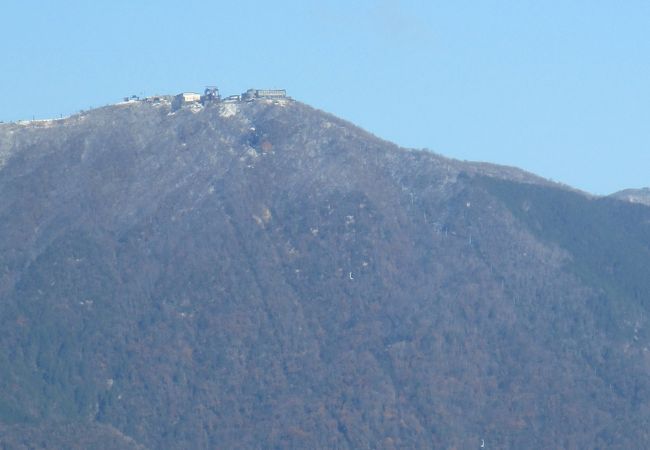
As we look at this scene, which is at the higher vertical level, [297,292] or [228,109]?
[228,109]

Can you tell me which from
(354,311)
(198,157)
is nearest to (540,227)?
(354,311)

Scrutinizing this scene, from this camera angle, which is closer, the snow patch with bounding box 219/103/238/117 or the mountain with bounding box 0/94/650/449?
the mountain with bounding box 0/94/650/449

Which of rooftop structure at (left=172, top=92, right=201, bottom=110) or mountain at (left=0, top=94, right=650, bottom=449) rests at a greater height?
rooftop structure at (left=172, top=92, right=201, bottom=110)

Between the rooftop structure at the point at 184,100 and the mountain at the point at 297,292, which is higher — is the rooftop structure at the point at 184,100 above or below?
above

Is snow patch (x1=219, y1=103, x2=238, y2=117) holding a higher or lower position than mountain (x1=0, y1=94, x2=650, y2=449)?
higher

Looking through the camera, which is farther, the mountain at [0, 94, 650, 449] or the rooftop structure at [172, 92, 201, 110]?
the rooftop structure at [172, 92, 201, 110]

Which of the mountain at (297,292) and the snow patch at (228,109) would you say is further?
the snow patch at (228,109)

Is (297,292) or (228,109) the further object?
(228,109)

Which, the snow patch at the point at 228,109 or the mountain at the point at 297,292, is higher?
the snow patch at the point at 228,109

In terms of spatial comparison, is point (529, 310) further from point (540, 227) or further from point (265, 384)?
point (265, 384)

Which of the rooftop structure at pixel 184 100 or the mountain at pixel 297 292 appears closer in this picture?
the mountain at pixel 297 292
